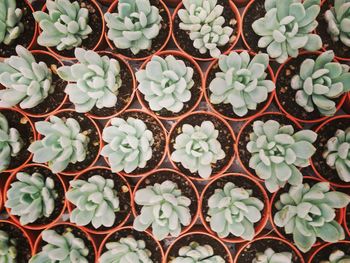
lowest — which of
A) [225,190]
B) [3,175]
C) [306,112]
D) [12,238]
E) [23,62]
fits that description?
[12,238]

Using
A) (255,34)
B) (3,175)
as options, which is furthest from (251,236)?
(3,175)

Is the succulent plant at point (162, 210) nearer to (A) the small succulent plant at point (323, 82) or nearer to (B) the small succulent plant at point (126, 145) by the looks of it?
(B) the small succulent plant at point (126, 145)

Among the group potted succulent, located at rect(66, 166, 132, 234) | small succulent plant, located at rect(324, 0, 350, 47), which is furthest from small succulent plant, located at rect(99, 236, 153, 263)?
small succulent plant, located at rect(324, 0, 350, 47)

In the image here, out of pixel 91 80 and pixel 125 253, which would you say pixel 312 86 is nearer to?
pixel 91 80

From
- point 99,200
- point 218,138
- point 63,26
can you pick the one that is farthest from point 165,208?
point 63,26

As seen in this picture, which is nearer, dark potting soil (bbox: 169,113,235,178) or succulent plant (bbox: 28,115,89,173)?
succulent plant (bbox: 28,115,89,173)

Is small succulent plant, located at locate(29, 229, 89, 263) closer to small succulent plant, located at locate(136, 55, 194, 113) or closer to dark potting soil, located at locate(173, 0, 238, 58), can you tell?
small succulent plant, located at locate(136, 55, 194, 113)

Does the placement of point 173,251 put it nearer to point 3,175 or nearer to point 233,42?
point 3,175
